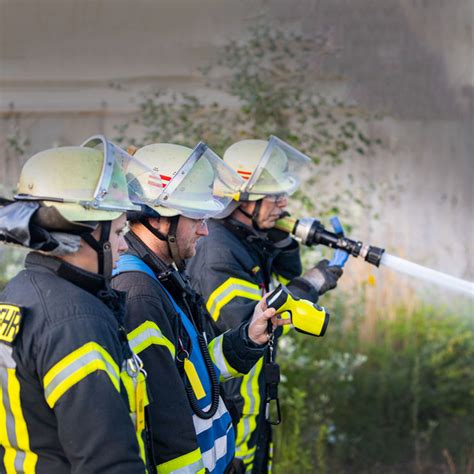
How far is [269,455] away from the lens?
392 cm

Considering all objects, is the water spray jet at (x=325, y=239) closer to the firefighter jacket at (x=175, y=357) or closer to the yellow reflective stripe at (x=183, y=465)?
the firefighter jacket at (x=175, y=357)

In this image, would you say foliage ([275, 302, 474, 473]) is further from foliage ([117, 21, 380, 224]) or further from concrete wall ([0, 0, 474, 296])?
foliage ([117, 21, 380, 224])

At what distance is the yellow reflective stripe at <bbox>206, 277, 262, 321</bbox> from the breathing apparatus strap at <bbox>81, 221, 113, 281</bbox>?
4.44ft

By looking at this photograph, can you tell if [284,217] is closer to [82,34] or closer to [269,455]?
[269,455]

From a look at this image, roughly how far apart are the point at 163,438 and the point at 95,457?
1.70ft

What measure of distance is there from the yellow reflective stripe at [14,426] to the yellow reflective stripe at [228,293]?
1545 millimetres

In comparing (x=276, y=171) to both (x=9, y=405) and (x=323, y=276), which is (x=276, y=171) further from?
(x=9, y=405)

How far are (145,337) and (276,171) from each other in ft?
5.73

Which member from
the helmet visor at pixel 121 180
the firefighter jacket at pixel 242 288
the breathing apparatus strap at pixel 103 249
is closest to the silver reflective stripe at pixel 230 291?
the firefighter jacket at pixel 242 288

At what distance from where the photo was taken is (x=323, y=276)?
4039 millimetres

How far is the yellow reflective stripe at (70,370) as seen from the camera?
6.58ft

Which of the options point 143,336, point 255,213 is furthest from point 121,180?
point 255,213

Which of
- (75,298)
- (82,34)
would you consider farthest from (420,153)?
(75,298)

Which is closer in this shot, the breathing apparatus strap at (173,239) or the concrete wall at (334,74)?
the breathing apparatus strap at (173,239)
